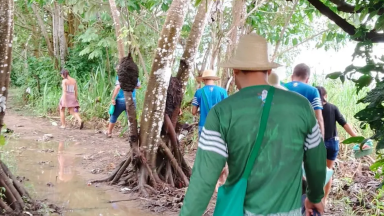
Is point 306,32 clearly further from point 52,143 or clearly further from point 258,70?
point 258,70

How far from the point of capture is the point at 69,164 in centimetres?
810

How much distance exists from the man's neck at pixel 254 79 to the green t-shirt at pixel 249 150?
0.10m

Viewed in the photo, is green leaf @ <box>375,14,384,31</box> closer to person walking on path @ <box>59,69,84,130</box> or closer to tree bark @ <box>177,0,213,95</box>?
tree bark @ <box>177,0,213,95</box>

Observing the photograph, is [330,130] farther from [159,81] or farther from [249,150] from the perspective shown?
[249,150]

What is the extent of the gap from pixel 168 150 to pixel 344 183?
2.60 m

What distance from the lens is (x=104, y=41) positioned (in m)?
12.8

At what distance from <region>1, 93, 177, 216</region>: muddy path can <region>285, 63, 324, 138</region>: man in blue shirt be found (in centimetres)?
233

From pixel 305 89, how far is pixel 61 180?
3947 millimetres

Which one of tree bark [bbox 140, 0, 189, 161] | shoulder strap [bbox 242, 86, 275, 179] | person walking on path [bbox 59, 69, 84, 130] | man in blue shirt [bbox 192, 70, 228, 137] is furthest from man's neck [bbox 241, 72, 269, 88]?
person walking on path [bbox 59, 69, 84, 130]

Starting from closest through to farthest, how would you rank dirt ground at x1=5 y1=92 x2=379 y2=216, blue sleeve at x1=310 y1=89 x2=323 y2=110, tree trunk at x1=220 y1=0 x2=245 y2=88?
blue sleeve at x1=310 y1=89 x2=323 y2=110 < dirt ground at x1=5 y1=92 x2=379 y2=216 < tree trunk at x1=220 y1=0 x2=245 y2=88

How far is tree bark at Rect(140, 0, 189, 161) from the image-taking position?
6.12m

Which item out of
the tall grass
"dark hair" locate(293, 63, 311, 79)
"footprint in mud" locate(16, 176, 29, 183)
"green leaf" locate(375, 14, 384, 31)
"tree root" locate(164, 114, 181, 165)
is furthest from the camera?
the tall grass

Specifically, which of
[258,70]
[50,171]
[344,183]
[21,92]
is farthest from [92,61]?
[258,70]

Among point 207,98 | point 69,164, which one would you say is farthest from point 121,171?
point 69,164
